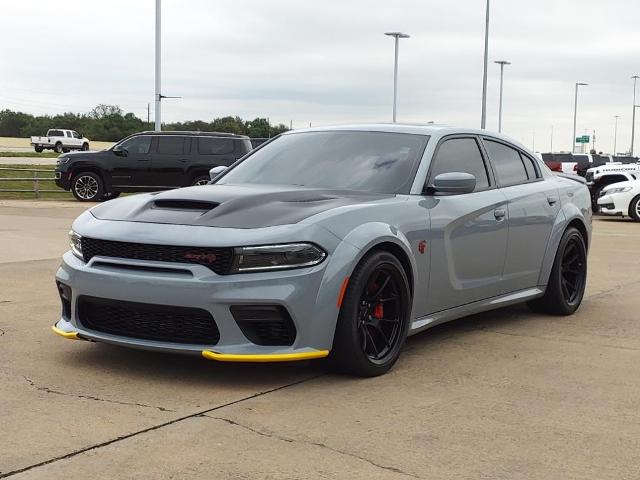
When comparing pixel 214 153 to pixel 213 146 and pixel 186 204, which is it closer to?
pixel 213 146

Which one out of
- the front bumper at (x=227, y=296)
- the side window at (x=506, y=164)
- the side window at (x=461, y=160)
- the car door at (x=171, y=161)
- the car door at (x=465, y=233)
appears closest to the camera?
the front bumper at (x=227, y=296)

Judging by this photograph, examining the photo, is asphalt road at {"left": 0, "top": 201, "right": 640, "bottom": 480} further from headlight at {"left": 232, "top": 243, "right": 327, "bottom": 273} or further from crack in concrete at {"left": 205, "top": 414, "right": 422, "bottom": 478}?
headlight at {"left": 232, "top": 243, "right": 327, "bottom": 273}

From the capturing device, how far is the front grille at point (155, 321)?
15.1 feet

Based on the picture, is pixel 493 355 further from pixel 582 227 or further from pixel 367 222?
pixel 582 227

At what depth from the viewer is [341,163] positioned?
19.3 feet

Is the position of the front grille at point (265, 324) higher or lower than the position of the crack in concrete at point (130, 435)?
higher

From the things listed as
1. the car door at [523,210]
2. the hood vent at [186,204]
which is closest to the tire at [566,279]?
the car door at [523,210]

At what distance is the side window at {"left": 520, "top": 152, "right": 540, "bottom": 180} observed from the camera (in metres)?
7.10

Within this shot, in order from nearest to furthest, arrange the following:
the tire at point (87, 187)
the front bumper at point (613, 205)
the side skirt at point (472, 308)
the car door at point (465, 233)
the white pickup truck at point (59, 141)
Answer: the side skirt at point (472, 308) → the car door at point (465, 233) → the front bumper at point (613, 205) → the tire at point (87, 187) → the white pickup truck at point (59, 141)

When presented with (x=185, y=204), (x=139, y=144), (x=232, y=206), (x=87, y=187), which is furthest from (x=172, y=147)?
(x=232, y=206)

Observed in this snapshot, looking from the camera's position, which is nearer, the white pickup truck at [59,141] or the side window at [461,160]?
the side window at [461,160]

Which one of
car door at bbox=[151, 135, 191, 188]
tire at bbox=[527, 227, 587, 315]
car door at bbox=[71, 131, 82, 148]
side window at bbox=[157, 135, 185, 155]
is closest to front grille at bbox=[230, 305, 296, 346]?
tire at bbox=[527, 227, 587, 315]

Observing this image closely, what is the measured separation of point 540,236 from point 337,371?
2568 millimetres

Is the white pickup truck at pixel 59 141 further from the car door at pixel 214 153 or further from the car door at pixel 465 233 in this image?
the car door at pixel 465 233
